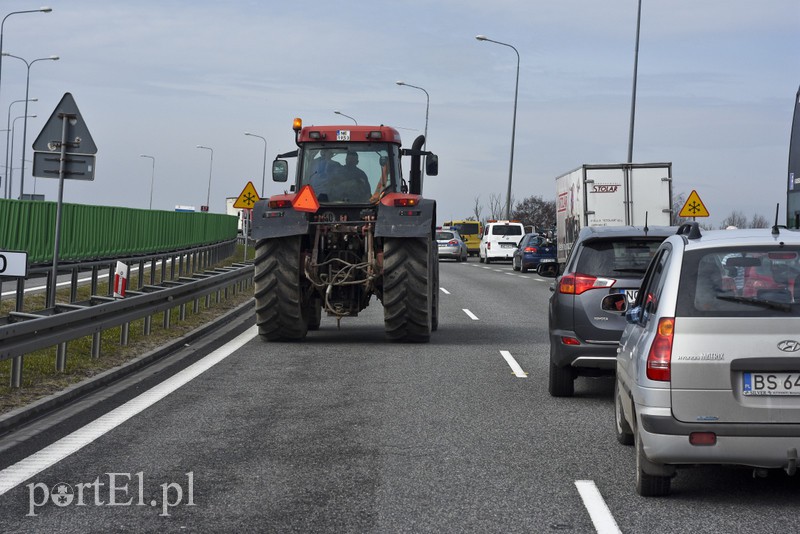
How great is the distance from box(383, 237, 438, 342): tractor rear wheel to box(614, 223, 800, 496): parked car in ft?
27.6

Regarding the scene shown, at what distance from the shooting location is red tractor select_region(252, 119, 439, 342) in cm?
1466

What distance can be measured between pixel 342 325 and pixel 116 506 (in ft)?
42.0

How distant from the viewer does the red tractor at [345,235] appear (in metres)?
14.7

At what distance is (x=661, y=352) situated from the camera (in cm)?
604

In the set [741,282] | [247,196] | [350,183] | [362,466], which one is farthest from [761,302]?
[247,196]

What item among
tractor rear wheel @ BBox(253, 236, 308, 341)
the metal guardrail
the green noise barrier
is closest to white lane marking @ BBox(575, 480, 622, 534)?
the metal guardrail

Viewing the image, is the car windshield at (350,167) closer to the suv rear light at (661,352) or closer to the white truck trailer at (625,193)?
the suv rear light at (661,352)

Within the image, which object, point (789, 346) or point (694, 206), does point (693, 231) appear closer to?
point (789, 346)

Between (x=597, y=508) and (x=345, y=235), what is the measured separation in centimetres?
958

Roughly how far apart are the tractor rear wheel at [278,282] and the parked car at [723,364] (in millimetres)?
8951

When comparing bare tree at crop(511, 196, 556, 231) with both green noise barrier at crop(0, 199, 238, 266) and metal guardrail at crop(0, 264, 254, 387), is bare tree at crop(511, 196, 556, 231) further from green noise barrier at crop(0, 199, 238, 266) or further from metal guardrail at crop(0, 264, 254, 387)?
metal guardrail at crop(0, 264, 254, 387)

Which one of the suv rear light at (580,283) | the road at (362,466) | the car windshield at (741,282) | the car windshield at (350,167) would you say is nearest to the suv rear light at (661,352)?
the car windshield at (741,282)

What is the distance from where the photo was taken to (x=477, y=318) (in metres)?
20.2

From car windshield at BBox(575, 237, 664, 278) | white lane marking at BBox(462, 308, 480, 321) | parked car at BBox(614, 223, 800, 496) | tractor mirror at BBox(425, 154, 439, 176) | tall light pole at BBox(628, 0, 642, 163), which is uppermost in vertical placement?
tall light pole at BBox(628, 0, 642, 163)
